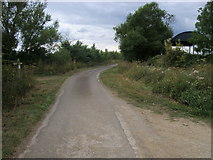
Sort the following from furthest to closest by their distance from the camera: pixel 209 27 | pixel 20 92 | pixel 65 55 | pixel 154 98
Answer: pixel 65 55
pixel 209 27
pixel 154 98
pixel 20 92

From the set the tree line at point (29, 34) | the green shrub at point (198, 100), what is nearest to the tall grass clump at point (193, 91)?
the green shrub at point (198, 100)

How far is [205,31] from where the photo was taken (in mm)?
17234

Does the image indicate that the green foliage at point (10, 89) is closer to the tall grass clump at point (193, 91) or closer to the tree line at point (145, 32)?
the tall grass clump at point (193, 91)

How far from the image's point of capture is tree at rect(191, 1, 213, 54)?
16938mm

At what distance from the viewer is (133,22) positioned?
88.6ft

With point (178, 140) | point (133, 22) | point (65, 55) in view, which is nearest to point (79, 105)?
point (178, 140)

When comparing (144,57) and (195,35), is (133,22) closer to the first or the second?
(144,57)

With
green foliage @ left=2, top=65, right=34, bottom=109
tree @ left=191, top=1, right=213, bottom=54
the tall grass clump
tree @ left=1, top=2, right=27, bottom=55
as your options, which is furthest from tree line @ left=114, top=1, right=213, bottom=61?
green foliage @ left=2, top=65, right=34, bottom=109

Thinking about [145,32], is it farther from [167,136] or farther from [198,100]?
[167,136]

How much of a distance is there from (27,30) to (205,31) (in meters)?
17.2

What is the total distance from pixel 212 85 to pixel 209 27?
1113 cm

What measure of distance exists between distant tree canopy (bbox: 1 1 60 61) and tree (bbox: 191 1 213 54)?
15.5 meters

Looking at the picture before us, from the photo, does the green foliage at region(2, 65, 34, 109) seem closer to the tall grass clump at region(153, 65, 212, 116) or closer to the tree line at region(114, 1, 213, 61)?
the tall grass clump at region(153, 65, 212, 116)

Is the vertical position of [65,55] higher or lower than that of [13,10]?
lower
